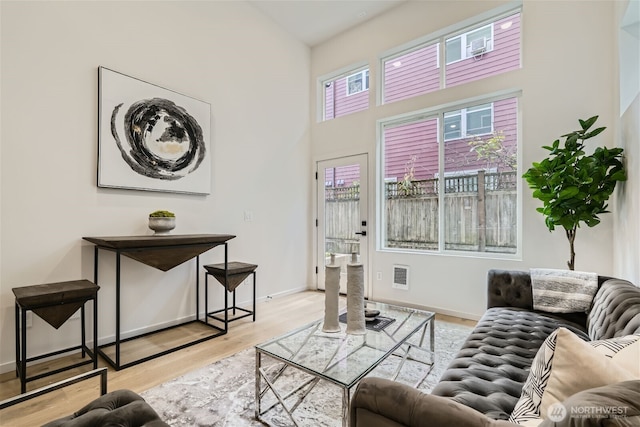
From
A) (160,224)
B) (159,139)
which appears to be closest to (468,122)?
(159,139)

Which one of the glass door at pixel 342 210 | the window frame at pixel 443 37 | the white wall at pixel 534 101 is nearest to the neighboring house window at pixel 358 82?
the window frame at pixel 443 37

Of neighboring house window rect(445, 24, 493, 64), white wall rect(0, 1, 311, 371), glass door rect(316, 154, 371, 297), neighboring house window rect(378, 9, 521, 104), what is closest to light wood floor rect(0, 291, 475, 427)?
white wall rect(0, 1, 311, 371)

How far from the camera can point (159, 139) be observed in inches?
117

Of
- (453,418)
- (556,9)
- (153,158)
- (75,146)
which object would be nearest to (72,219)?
(75,146)

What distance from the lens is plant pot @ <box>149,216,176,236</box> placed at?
8.98ft

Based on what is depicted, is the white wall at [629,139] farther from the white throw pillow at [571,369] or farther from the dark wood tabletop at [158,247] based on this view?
the dark wood tabletop at [158,247]

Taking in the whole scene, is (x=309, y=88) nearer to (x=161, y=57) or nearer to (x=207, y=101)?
(x=207, y=101)

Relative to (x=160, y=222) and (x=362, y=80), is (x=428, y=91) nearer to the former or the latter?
(x=362, y=80)

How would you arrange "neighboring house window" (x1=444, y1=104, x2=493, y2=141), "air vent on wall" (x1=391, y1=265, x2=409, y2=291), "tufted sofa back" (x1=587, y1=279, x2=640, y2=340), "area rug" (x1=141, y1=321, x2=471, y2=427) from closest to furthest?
"tufted sofa back" (x1=587, y1=279, x2=640, y2=340)
"area rug" (x1=141, y1=321, x2=471, y2=427)
"neighboring house window" (x1=444, y1=104, x2=493, y2=141)
"air vent on wall" (x1=391, y1=265, x2=409, y2=291)

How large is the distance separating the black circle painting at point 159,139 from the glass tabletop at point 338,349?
213 centimetres

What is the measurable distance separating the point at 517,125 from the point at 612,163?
1.10 m

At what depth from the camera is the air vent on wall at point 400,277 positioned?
3.77 m

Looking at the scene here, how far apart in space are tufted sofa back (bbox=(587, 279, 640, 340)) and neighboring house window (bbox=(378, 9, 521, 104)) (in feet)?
8.25

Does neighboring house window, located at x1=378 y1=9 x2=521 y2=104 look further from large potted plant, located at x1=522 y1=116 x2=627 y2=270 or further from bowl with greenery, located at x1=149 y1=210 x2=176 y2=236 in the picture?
bowl with greenery, located at x1=149 y1=210 x2=176 y2=236
